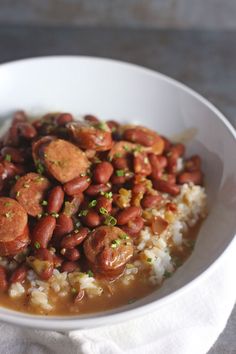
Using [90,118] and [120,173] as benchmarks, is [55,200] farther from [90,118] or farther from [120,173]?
[90,118]

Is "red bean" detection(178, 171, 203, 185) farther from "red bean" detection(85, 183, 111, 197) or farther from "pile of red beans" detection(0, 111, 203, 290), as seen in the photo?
"red bean" detection(85, 183, 111, 197)

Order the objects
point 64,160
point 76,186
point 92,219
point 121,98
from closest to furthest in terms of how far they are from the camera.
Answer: point 92,219, point 76,186, point 64,160, point 121,98

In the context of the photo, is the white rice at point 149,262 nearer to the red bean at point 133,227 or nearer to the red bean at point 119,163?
the red bean at point 133,227

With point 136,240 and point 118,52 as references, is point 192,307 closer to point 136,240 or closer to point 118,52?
point 136,240

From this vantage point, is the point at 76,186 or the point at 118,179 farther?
the point at 118,179

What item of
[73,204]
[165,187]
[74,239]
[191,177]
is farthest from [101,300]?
[191,177]

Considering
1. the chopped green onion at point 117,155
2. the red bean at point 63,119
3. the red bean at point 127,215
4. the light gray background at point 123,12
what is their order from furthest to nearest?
the light gray background at point 123,12, the red bean at point 63,119, the chopped green onion at point 117,155, the red bean at point 127,215

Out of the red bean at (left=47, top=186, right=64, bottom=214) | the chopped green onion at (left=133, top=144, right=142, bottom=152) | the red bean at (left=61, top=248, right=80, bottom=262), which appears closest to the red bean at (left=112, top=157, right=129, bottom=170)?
the chopped green onion at (left=133, top=144, right=142, bottom=152)

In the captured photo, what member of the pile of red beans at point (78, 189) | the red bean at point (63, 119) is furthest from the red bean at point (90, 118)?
the red bean at point (63, 119)
